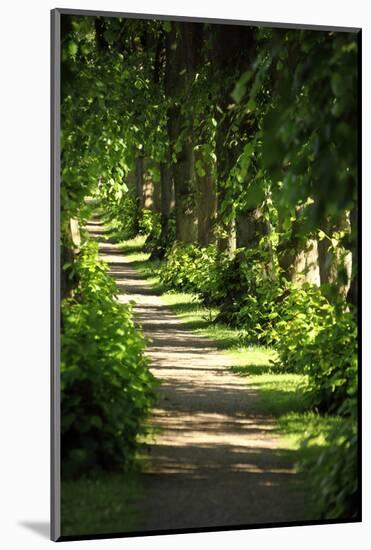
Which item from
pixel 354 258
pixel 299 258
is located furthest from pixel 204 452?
pixel 299 258

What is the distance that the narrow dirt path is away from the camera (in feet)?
19.6

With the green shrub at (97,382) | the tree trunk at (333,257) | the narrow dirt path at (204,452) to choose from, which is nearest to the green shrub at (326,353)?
the tree trunk at (333,257)

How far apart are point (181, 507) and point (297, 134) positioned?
2.02 meters

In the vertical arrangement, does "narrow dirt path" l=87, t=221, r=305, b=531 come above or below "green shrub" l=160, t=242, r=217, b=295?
below

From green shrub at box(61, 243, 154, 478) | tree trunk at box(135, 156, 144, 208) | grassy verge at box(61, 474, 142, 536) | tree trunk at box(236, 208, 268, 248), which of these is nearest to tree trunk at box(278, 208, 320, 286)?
tree trunk at box(236, 208, 268, 248)

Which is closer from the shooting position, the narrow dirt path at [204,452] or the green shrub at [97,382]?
the green shrub at [97,382]

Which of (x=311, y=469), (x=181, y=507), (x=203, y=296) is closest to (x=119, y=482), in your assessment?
(x=181, y=507)

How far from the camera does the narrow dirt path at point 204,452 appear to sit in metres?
5.99

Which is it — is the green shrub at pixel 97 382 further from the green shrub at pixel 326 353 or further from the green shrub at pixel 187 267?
the green shrub at pixel 326 353

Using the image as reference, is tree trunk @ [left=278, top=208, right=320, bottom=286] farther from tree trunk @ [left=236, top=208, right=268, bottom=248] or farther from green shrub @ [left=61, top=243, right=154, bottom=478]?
green shrub @ [left=61, top=243, right=154, bottom=478]

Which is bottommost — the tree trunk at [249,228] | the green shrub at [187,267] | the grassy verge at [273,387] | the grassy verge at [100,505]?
the grassy verge at [100,505]

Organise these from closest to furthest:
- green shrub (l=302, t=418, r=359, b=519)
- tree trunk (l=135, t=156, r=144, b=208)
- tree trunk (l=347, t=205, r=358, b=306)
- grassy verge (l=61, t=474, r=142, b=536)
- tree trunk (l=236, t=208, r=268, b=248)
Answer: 1. grassy verge (l=61, t=474, r=142, b=536)
2. green shrub (l=302, t=418, r=359, b=519)
3. tree trunk (l=347, t=205, r=358, b=306)
4. tree trunk (l=135, t=156, r=144, b=208)
5. tree trunk (l=236, t=208, r=268, b=248)

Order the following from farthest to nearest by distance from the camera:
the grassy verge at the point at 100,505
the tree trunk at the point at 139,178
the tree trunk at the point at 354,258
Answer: the tree trunk at the point at 139,178
the tree trunk at the point at 354,258
the grassy verge at the point at 100,505

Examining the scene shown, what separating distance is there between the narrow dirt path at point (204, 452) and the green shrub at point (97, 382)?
119 millimetres
